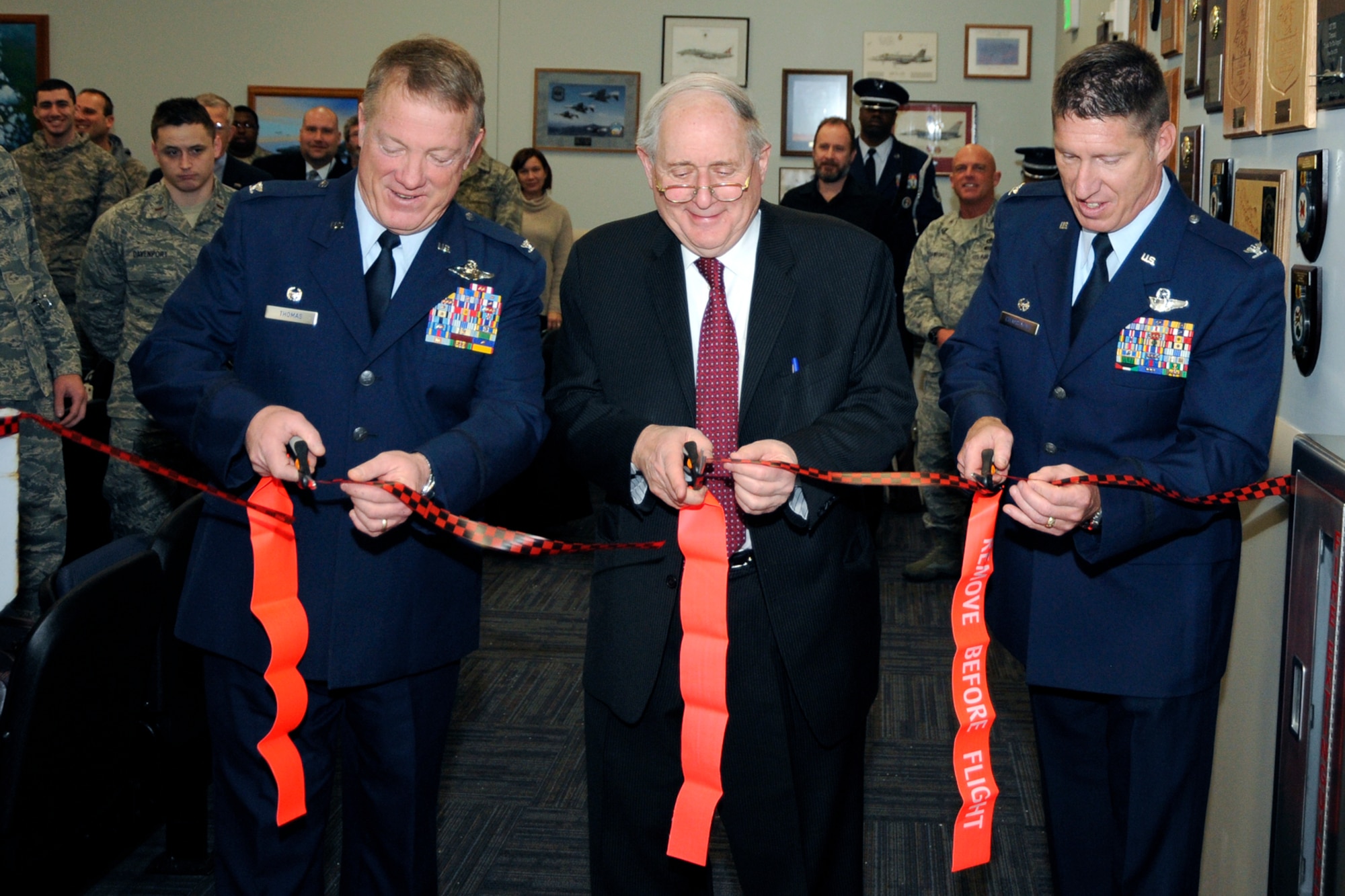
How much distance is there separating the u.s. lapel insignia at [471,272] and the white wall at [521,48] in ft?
23.8

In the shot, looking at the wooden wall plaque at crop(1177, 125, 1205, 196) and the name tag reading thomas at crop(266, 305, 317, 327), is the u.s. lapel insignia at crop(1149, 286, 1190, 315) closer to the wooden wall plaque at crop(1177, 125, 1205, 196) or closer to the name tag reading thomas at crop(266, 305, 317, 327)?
the wooden wall plaque at crop(1177, 125, 1205, 196)

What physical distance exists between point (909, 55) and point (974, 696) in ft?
25.6

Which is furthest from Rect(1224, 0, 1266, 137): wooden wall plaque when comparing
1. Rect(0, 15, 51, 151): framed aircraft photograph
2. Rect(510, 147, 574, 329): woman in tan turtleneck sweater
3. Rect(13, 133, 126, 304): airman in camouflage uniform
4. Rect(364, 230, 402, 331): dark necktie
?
Rect(0, 15, 51, 151): framed aircraft photograph

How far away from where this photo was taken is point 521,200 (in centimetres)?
787

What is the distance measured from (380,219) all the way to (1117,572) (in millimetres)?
1401

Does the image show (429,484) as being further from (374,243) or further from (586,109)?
(586,109)

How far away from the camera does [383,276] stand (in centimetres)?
218

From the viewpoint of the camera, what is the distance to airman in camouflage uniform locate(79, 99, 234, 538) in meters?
4.50

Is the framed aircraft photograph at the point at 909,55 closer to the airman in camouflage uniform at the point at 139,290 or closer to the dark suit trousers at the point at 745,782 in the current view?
the airman in camouflage uniform at the point at 139,290

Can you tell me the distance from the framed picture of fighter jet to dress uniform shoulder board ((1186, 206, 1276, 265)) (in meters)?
7.42

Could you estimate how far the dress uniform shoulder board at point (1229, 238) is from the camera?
2.11 metres

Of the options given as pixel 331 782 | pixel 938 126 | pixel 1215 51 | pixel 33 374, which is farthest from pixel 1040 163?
pixel 331 782

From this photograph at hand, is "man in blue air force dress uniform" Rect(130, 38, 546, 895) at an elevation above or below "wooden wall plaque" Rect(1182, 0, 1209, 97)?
below

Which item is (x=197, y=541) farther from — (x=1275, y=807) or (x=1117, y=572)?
(x=1275, y=807)
